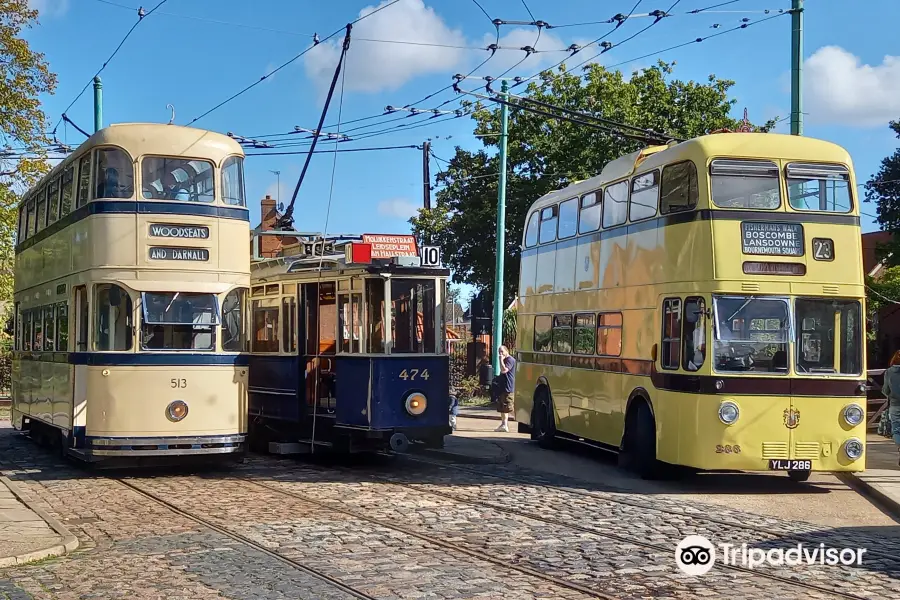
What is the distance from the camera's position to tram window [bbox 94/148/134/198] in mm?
15984

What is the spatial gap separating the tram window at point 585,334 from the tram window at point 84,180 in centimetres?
777

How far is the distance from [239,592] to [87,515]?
189 inches

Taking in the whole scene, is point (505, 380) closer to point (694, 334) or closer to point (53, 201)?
point (694, 334)

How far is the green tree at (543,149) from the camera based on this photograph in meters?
35.9

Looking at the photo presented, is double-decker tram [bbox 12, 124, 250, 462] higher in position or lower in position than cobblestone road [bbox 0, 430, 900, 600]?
higher

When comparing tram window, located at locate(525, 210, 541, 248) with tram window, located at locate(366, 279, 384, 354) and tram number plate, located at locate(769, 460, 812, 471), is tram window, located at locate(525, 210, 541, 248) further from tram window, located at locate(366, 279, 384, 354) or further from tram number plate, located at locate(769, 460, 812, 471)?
tram number plate, located at locate(769, 460, 812, 471)

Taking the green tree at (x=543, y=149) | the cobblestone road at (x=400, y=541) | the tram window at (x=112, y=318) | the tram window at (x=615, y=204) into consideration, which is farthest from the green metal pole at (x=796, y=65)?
the green tree at (x=543, y=149)

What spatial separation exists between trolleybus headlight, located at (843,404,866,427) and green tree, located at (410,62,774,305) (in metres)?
20.7

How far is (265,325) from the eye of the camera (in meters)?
19.2

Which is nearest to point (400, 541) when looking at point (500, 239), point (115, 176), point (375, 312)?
point (375, 312)

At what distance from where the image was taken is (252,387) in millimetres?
19359

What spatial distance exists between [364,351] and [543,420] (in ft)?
17.7

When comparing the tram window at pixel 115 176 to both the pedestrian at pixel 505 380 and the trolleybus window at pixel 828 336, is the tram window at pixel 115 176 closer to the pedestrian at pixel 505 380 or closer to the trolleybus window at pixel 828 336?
the trolleybus window at pixel 828 336

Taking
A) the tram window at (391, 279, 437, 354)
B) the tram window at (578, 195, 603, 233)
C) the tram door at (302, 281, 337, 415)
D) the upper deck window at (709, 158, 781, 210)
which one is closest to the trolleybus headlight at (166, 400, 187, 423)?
the tram door at (302, 281, 337, 415)
